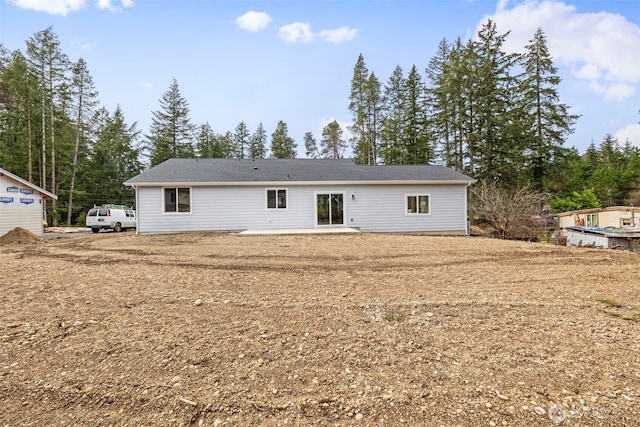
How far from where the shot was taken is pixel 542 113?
21625 millimetres

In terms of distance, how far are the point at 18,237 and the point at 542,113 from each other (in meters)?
30.6

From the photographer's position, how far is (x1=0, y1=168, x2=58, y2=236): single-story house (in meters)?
12.4

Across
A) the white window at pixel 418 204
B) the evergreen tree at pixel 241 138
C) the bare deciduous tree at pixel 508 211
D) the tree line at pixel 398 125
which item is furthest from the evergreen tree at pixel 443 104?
the evergreen tree at pixel 241 138

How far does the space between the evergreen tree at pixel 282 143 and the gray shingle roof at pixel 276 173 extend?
22510 mm

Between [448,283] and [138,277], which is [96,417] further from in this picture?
[448,283]

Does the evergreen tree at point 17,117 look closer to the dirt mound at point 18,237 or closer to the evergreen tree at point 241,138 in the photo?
the dirt mound at point 18,237

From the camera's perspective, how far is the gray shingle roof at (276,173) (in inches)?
516

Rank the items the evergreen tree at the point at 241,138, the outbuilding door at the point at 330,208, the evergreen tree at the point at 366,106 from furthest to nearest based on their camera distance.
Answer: the evergreen tree at the point at 241,138 → the evergreen tree at the point at 366,106 → the outbuilding door at the point at 330,208

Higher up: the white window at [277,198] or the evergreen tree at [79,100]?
the evergreen tree at [79,100]

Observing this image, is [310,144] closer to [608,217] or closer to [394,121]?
[394,121]

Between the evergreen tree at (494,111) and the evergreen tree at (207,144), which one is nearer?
the evergreen tree at (494,111)

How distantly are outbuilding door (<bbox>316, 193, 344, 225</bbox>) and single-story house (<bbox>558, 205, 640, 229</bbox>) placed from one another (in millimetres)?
13550

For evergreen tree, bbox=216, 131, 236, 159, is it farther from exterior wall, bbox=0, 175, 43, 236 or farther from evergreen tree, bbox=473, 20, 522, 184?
evergreen tree, bbox=473, 20, 522, 184

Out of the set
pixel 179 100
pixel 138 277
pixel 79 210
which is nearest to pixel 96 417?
pixel 138 277
